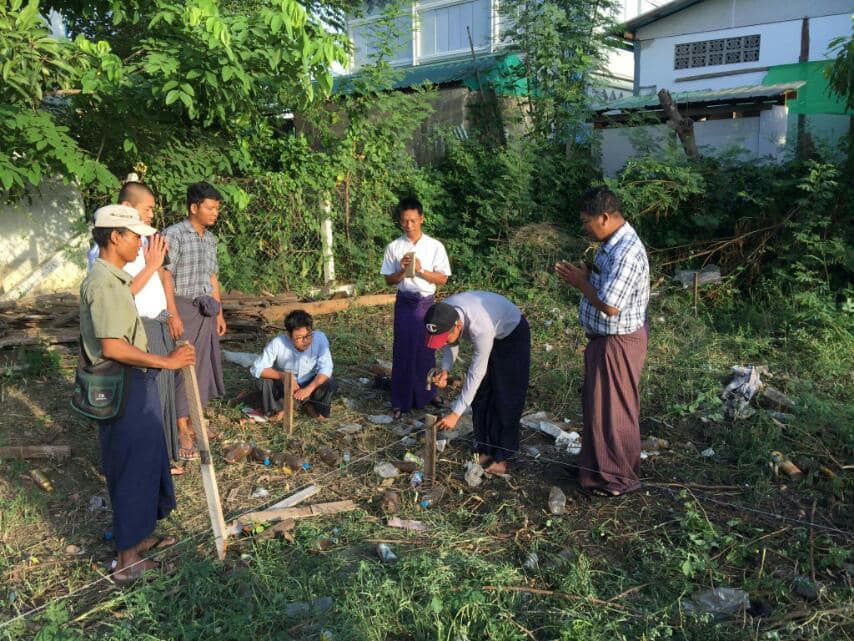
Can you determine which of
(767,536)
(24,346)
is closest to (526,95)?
(24,346)

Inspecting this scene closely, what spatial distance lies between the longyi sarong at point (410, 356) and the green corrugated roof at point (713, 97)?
6203mm

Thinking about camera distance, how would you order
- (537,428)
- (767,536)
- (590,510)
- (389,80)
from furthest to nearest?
1. (389,80)
2. (537,428)
3. (590,510)
4. (767,536)

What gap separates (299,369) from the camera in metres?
5.58

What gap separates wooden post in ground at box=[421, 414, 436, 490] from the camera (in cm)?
423

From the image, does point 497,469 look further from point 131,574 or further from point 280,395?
point 131,574

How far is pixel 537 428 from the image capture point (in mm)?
5352

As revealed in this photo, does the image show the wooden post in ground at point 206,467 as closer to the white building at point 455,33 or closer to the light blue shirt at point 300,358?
the light blue shirt at point 300,358

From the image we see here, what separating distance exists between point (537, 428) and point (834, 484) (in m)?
1.99

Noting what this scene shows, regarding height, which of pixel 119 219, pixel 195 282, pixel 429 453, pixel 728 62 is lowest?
pixel 429 453

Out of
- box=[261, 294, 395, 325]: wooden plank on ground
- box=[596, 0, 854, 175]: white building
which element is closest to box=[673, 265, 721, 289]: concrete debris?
box=[596, 0, 854, 175]: white building

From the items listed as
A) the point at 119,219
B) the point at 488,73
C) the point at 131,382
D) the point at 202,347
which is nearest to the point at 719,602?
the point at 131,382

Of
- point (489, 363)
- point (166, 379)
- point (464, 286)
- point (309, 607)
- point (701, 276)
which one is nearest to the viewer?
point (309, 607)

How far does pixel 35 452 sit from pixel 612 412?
12.8 ft

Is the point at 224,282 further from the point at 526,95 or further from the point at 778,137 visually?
the point at 778,137
